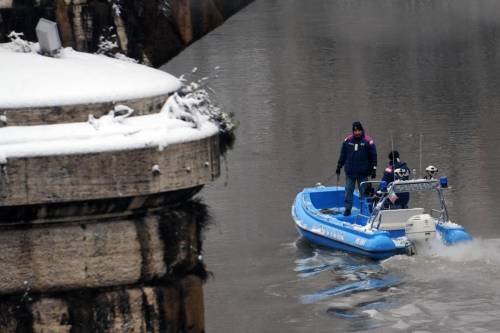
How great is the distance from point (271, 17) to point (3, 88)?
49.9m

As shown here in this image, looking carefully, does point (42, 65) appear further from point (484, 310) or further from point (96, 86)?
point (484, 310)

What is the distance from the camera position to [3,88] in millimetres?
2463

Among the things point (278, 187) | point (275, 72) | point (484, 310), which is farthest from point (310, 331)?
point (275, 72)

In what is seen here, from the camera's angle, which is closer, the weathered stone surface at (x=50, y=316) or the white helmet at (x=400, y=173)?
the weathered stone surface at (x=50, y=316)

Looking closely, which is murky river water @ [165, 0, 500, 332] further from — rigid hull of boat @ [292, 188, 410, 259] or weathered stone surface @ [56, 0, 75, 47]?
weathered stone surface @ [56, 0, 75, 47]

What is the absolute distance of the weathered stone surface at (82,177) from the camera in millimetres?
2377

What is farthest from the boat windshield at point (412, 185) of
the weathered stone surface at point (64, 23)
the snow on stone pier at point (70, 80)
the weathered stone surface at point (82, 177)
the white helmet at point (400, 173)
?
the weathered stone surface at point (82, 177)

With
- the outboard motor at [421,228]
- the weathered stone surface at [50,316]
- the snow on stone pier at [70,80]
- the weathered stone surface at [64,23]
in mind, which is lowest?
the outboard motor at [421,228]

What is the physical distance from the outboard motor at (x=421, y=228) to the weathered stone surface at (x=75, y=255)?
1520 centimetres

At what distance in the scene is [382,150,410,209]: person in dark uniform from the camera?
1814 cm

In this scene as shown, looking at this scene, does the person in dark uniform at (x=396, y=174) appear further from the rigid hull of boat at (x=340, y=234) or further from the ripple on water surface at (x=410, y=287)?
the ripple on water surface at (x=410, y=287)

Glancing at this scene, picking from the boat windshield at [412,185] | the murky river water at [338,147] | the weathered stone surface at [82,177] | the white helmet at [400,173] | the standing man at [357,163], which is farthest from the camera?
the standing man at [357,163]

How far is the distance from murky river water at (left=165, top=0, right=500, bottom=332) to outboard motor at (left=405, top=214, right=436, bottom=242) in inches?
11.6

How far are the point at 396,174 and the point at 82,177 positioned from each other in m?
15.9
